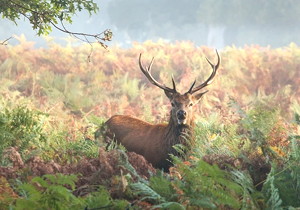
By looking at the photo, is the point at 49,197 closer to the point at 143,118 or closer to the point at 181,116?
the point at 181,116

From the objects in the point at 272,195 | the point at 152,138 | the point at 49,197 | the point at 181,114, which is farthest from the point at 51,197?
the point at 152,138

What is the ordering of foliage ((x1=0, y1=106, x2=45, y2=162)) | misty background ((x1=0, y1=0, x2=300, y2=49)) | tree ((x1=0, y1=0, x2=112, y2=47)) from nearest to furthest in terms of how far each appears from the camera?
foliage ((x1=0, y1=106, x2=45, y2=162)) < tree ((x1=0, y1=0, x2=112, y2=47)) < misty background ((x1=0, y1=0, x2=300, y2=49))

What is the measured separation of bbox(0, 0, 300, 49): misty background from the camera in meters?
75.0

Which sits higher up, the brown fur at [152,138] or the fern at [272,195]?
the fern at [272,195]

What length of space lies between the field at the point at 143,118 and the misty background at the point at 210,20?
52.5m

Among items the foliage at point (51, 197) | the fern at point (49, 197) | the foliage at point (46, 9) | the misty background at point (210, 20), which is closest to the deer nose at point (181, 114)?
the foliage at point (46, 9)

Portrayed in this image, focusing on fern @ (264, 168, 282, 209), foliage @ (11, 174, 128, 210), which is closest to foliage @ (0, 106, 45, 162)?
foliage @ (11, 174, 128, 210)

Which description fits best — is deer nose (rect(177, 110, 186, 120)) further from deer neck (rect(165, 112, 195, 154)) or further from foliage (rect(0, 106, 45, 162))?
foliage (rect(0, 106, 45, 162))

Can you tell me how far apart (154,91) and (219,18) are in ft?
222

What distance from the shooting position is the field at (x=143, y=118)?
2645 millimetres

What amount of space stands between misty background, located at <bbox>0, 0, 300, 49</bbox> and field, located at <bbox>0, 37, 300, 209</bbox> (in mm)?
52487

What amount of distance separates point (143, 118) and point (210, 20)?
2997 inches

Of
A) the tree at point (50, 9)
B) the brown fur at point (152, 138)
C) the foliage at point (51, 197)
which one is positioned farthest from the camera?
the brown fur at point (152, 138)

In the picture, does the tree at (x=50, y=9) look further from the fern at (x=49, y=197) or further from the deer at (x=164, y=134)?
the fern at (x=49, y=197)
